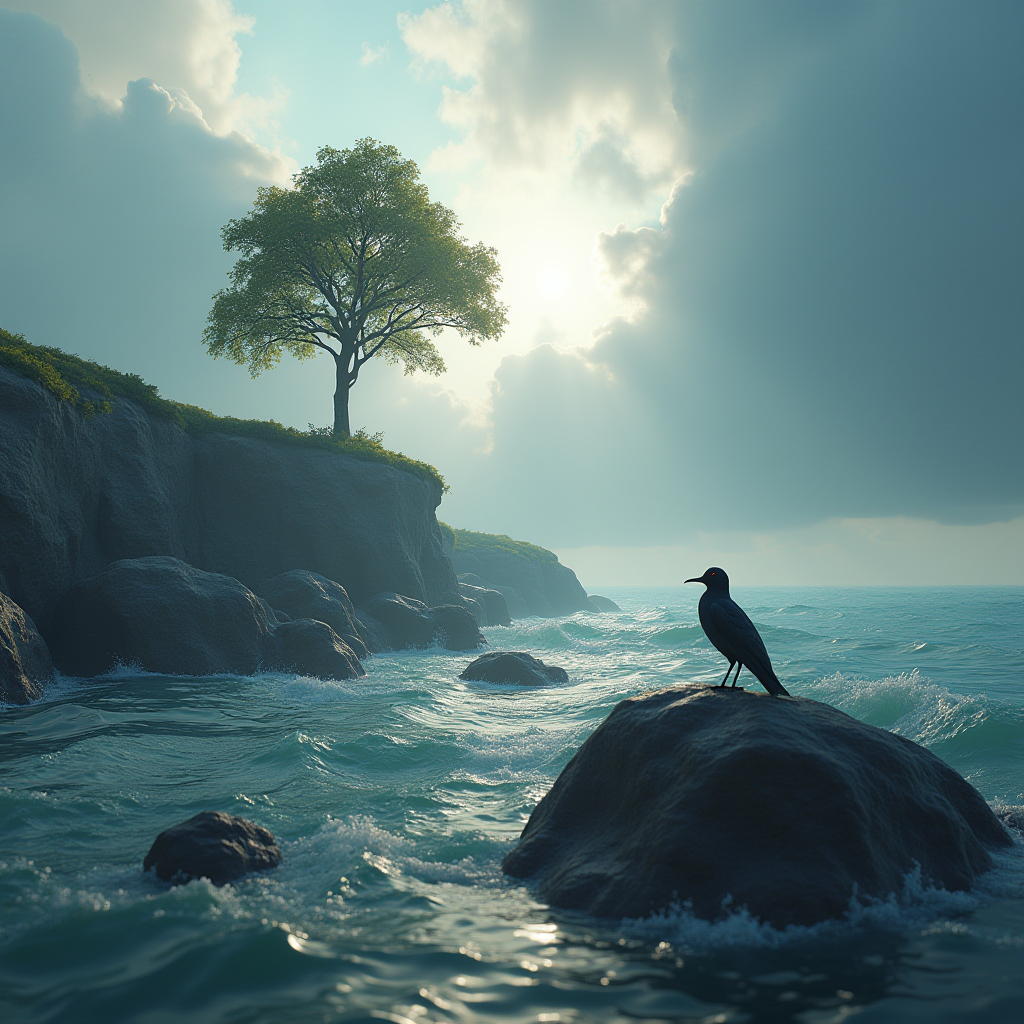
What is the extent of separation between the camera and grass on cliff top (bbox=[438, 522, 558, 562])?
54438mm

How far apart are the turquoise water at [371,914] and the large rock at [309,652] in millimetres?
4463

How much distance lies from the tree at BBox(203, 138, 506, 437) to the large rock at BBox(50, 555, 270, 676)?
42.6 ft

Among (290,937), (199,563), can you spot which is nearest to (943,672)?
(290,937)

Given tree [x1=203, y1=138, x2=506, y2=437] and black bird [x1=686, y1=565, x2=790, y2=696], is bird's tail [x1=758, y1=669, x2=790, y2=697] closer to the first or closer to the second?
black bird [x1=686, y1=565, x2=790, y2=696]

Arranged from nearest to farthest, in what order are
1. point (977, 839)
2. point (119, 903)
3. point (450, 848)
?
point (119, 903) → point (977, 839) → point (450, 848)

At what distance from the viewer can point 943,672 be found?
60.8ft

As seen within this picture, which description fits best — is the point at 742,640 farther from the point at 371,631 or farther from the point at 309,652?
the point at 371,631

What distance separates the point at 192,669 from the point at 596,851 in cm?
1125

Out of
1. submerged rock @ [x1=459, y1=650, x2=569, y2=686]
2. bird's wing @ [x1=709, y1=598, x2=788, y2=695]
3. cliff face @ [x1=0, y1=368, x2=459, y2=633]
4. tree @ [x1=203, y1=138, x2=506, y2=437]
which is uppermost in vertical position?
tree @ [x1=203, y1=138, x2=506, y2=437]

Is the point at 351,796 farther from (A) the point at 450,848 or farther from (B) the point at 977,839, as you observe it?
(B) the point at 977,839

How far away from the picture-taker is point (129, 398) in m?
17.7

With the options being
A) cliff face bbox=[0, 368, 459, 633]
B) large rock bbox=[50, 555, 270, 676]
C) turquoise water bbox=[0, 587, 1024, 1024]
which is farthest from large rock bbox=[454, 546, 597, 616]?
turquoise water bbox=[0, 587, 1024, 1024]

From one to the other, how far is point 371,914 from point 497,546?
173 ft

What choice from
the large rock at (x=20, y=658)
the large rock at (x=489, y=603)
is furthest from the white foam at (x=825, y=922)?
the large rock at (x=489, y=603)
